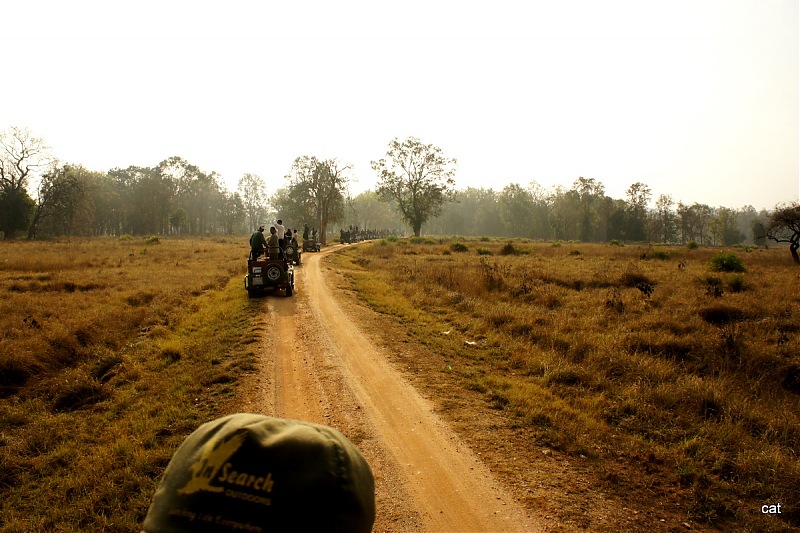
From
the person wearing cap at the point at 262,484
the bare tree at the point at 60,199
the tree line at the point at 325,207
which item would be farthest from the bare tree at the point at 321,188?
the person wearing cap at the point at 262,484

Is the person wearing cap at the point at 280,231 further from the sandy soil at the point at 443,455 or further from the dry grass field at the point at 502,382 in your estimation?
the sandy soil at the point at 443,455

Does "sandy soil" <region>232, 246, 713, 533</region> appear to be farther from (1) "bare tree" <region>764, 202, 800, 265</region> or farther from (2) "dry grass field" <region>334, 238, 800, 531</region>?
(1) "bare tree" <region>764, 202, 800, 265</region>

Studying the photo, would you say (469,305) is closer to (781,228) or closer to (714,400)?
(714,400)

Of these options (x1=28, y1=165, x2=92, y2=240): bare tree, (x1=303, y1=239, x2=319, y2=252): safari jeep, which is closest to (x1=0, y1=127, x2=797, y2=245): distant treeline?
(x1=28, y1=165, x2=92, y2=240): bare tree

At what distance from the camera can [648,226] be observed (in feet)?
263

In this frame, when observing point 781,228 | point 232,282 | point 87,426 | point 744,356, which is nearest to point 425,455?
point 87,426

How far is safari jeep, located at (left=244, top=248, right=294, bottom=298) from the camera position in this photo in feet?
46.8

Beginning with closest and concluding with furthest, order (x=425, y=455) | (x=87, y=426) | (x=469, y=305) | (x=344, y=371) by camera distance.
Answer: (x=425, y=455) → (x=87, y=426) → (x=344, y=371) → (x=469, y=305)

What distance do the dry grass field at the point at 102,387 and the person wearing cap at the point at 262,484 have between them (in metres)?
3.72

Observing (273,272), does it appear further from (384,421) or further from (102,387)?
(384,421)

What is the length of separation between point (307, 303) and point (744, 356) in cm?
1118

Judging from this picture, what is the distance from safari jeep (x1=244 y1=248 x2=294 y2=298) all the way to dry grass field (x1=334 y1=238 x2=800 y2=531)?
295 cm

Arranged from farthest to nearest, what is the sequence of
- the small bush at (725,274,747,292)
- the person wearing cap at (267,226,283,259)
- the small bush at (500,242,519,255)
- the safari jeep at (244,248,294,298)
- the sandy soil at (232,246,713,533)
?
the small bush at (500,242,519,255) → the small bush at (725,274,747,292) → the person wearing cap at (267,226,283,259) → the safari jeep at (244,248,294,298) → the sandy soil at (232,246,713,533)

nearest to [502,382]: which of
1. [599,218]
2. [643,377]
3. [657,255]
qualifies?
[643,377]
